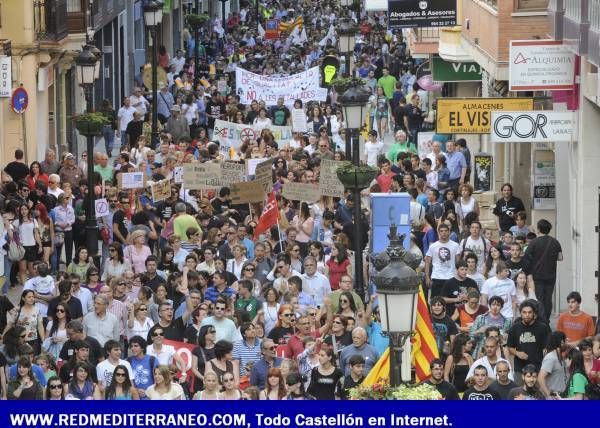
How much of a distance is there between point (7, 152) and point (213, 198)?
9.50 m

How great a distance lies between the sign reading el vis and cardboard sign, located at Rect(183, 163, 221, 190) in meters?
3.18

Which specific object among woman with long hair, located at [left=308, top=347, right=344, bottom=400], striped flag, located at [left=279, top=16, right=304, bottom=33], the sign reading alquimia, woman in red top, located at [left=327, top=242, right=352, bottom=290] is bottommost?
woman with long hair, located at [left=308, top=347, right=344, bottom=400]

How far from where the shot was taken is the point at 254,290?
2322cm

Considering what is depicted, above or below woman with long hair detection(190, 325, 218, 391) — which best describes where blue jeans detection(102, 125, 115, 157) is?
above

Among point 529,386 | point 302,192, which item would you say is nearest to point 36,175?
point 302,192

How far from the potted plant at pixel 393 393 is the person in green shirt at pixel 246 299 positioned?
698cm

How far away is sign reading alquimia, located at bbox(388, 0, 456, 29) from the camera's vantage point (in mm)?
38469

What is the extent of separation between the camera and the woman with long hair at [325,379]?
19328 mm

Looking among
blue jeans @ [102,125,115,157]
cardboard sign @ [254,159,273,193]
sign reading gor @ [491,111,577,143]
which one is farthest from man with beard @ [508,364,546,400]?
blue jeans @ [102,125,115,157]

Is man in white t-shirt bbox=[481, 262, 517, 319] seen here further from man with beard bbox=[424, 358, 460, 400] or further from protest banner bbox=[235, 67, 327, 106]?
protest banner bbox=[235, 67, 327, 106]

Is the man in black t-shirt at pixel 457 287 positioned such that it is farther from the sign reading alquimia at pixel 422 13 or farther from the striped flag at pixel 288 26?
the striped flag at pixel 288 26

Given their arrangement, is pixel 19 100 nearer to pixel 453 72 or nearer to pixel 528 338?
pixel 453 72

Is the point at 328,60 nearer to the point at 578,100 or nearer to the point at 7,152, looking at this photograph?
the point at 7,152

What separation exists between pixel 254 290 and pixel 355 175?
2.12m
